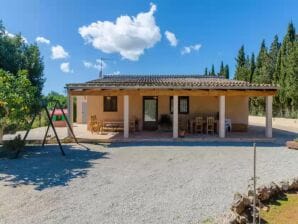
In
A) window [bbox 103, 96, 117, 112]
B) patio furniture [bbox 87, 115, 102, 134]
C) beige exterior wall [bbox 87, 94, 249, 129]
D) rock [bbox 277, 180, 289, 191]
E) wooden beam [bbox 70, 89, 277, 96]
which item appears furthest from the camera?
window [bbox 103, 96, 117, 112]

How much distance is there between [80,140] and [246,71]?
34595mm

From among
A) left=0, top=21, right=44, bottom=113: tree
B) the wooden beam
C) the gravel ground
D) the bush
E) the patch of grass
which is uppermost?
left=0, top=21, right=44, bottom=113: tree

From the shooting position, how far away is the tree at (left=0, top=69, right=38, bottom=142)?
29.2ft

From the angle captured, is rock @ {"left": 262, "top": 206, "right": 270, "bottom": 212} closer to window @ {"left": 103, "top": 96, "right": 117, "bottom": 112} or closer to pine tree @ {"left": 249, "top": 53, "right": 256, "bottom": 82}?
window @ {"left": 103, "top": 96, "right": 117, "bottom": 112}

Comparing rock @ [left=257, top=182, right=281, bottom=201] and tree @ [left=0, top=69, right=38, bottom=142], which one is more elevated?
tree @ [left=0, top=69, right=38, bottom=142]

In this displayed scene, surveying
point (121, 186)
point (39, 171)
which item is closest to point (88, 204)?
point (121, 186)

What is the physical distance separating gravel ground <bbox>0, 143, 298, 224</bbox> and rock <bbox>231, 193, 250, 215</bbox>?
264mm

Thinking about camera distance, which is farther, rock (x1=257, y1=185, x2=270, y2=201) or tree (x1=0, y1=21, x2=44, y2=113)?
tree (x1=0, y1=21, x2=44, y2=113)

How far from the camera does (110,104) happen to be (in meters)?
17.2

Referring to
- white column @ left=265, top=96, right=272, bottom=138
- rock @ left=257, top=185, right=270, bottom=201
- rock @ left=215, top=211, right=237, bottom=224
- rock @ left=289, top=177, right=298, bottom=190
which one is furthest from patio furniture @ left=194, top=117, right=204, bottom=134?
rock @ left=215, top=211, right=237, bottom=224

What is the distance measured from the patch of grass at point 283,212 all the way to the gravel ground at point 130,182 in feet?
2.33

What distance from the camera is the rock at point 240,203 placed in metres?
4.45

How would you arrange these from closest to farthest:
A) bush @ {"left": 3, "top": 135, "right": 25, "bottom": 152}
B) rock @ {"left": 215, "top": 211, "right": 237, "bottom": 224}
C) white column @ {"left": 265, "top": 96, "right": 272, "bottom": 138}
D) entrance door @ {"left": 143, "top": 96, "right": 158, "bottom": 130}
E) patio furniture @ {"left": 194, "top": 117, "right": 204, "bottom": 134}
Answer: rock @ {"left": 215, "top": 211, "right": 237, "bottom": 224}
bush @ {"left": 3, "top": 135, "right": 25, "bottom": 152}
white column @ {"left": 265, "top": 96, "right": 272, "bottom": 138}
patio furniture @ {"left": 194, "top": 117, "right": 204, "bottom": 134}
entrance door @ {"left": 143, "top": 96, "right": 158, "bottom": 130}

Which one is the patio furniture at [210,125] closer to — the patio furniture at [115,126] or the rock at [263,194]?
the patio furniture at [115,126]
